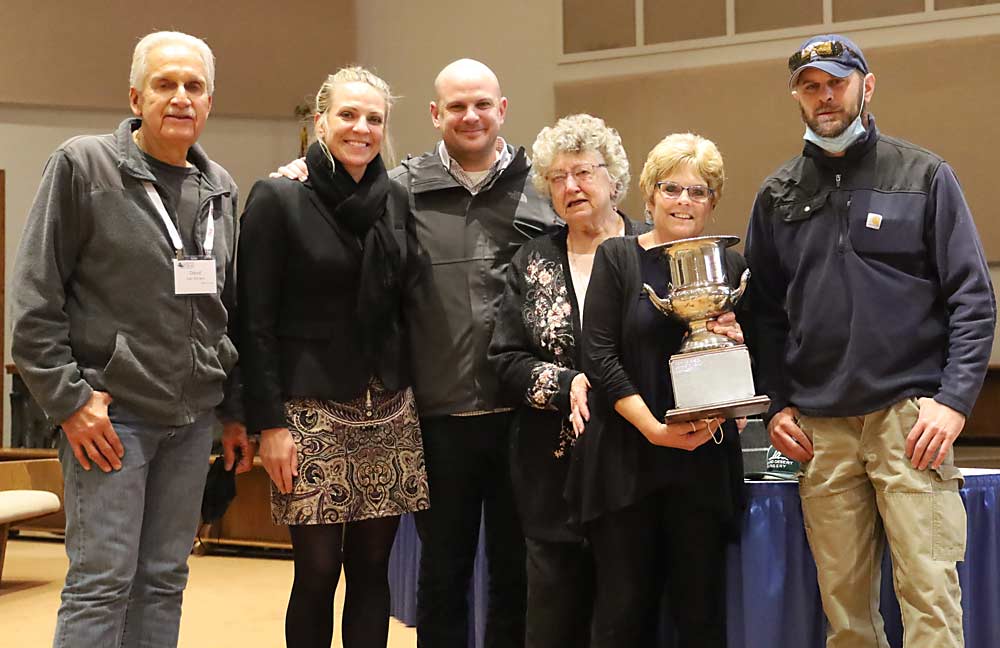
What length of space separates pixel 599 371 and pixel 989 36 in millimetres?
6824

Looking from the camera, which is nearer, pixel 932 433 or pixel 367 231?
pixel 932 433

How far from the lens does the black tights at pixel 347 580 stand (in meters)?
2.45

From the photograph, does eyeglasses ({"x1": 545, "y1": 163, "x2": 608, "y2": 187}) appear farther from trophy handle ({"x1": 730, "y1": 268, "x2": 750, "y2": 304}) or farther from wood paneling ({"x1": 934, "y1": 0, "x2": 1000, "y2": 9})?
wood paneling ({"x1": 934, "y1": 0, "x2": 1000, "y2": 9})

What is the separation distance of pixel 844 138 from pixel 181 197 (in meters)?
1.44

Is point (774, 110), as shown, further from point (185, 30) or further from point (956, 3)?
point (185, 30)

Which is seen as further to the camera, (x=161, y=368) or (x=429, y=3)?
(x=429, y=3)

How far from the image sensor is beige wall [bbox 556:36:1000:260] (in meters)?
7.92

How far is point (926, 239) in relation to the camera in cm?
230

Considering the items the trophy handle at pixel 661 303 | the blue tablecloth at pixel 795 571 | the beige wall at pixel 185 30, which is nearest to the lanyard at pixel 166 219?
the trophy handle at pixel 661 303

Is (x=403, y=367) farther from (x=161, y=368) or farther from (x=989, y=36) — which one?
(x=989, y=36)

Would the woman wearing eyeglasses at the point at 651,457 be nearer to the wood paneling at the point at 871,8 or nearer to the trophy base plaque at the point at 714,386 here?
the trophy base plaque at the point at 714,386

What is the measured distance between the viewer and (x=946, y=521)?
2.22 meters

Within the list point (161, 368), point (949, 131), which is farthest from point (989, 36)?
point (161, 368)

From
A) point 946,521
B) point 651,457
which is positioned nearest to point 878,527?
point 946,521
